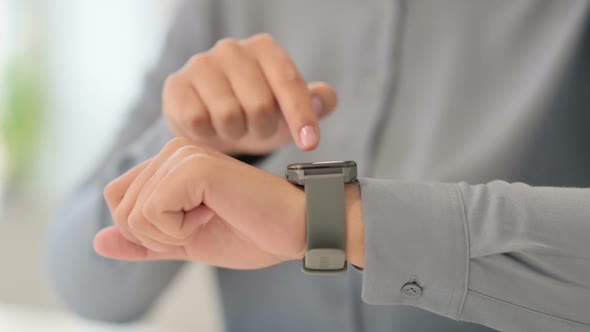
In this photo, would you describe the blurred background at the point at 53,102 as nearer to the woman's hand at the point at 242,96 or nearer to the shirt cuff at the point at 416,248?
the woman's hand at the point at 242,96

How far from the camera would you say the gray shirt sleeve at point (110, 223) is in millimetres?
611

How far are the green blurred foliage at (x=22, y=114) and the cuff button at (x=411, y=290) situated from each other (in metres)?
1.22

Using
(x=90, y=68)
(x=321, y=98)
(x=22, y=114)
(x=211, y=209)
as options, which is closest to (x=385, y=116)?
(x=321, y=98)

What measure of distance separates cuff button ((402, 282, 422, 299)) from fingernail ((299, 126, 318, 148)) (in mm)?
136

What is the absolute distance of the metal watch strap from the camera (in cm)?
33

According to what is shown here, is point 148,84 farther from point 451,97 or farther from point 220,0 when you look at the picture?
point 451,97

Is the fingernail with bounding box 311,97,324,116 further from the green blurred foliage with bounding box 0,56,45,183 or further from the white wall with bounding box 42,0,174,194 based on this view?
the green blurred foliage with bounding box 0,56,45,183

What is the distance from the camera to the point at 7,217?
4.48ft

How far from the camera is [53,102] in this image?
1.33m

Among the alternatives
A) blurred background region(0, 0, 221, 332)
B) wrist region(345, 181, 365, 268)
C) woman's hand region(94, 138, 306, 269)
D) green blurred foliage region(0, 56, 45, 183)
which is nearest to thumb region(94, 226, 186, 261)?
woman's hand region(94, 138, 306, 269)

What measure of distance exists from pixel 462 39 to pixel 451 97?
8cm

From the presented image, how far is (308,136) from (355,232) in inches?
4.5

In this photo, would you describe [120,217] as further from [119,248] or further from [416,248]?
[416,248]

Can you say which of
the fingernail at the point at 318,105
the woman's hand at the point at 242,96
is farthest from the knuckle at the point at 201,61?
the fingernail at the point at 318,105
